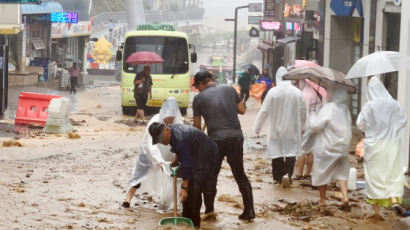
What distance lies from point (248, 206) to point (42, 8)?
31572 millimetres

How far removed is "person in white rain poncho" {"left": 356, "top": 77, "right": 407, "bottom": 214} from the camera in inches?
430

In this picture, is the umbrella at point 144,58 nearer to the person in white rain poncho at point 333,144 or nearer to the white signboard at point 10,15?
the white signboard at point 10,15

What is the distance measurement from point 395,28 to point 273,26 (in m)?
29.2

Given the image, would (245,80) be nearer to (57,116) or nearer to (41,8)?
(41,8)

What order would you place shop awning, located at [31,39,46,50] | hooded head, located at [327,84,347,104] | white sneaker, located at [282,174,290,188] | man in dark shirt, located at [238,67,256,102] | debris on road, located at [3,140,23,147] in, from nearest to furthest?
hooded head, located at [327,84,347,104] < white sneaker, located at [282,174,290,188] < debris on road, located at [3,140,23,147] < man in dark shirt, located at [238,67,256,102] < shop awning, located at [31,39,46,50]

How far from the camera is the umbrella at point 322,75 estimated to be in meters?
12.0

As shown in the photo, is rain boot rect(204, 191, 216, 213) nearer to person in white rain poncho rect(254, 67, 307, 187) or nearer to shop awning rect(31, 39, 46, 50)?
person in white rain poncho rect(254, 67, 307, 187)

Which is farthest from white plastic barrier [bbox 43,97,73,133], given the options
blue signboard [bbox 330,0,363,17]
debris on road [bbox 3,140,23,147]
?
blue signboard [bbox 330,0,363,17]

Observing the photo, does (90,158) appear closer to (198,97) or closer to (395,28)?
(198,97)

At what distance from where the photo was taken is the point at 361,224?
10773 mm

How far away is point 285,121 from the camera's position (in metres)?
13.5

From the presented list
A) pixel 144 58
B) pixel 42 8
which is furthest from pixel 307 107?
pixel 42 8

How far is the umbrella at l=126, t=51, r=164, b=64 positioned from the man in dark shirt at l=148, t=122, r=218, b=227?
61.5 feet

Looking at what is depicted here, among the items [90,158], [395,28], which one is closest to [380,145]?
[90,158]
